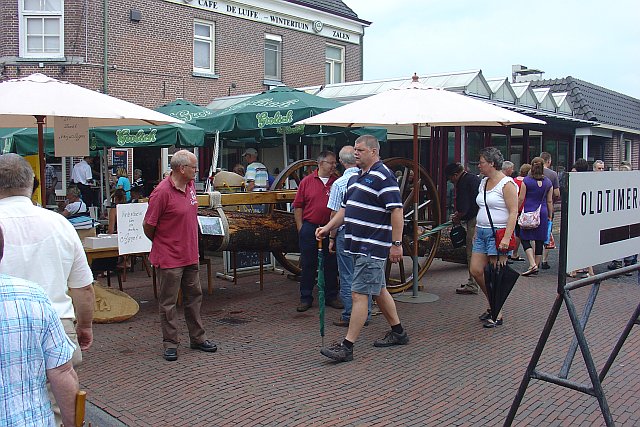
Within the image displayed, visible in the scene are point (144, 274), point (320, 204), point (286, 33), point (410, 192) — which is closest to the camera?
point (320, 204)

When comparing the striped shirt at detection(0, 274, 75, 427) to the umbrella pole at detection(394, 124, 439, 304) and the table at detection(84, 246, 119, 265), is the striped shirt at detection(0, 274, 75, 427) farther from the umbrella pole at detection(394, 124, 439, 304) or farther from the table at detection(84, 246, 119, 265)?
the umbrella pole at detection(394, 124, 439, 304)

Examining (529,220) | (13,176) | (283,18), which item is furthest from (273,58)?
(13,176)

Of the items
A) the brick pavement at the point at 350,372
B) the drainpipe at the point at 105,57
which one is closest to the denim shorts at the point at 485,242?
the brick pavement at the point at 350,372

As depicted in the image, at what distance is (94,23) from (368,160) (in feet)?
45.7

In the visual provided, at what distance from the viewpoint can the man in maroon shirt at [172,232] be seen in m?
5.42

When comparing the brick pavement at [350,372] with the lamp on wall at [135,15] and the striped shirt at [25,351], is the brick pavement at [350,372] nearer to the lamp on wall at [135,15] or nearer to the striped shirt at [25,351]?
the striped shirt at [25,351]

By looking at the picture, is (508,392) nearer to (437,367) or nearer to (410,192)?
(437,367)

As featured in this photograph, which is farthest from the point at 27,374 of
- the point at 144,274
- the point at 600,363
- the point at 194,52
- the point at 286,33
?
the point at 286,33

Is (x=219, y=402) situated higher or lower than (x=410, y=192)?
lower

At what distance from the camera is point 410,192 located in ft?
27.3

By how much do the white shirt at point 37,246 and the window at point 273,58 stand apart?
18.9 m

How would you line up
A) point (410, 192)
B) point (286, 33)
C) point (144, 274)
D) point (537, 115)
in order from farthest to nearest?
point (286, 33) → point (537, 115) → point (144, 274) → point (410, 192)

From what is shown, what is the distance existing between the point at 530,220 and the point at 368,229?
4746mm

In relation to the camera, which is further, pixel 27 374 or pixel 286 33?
pixel 286 33
